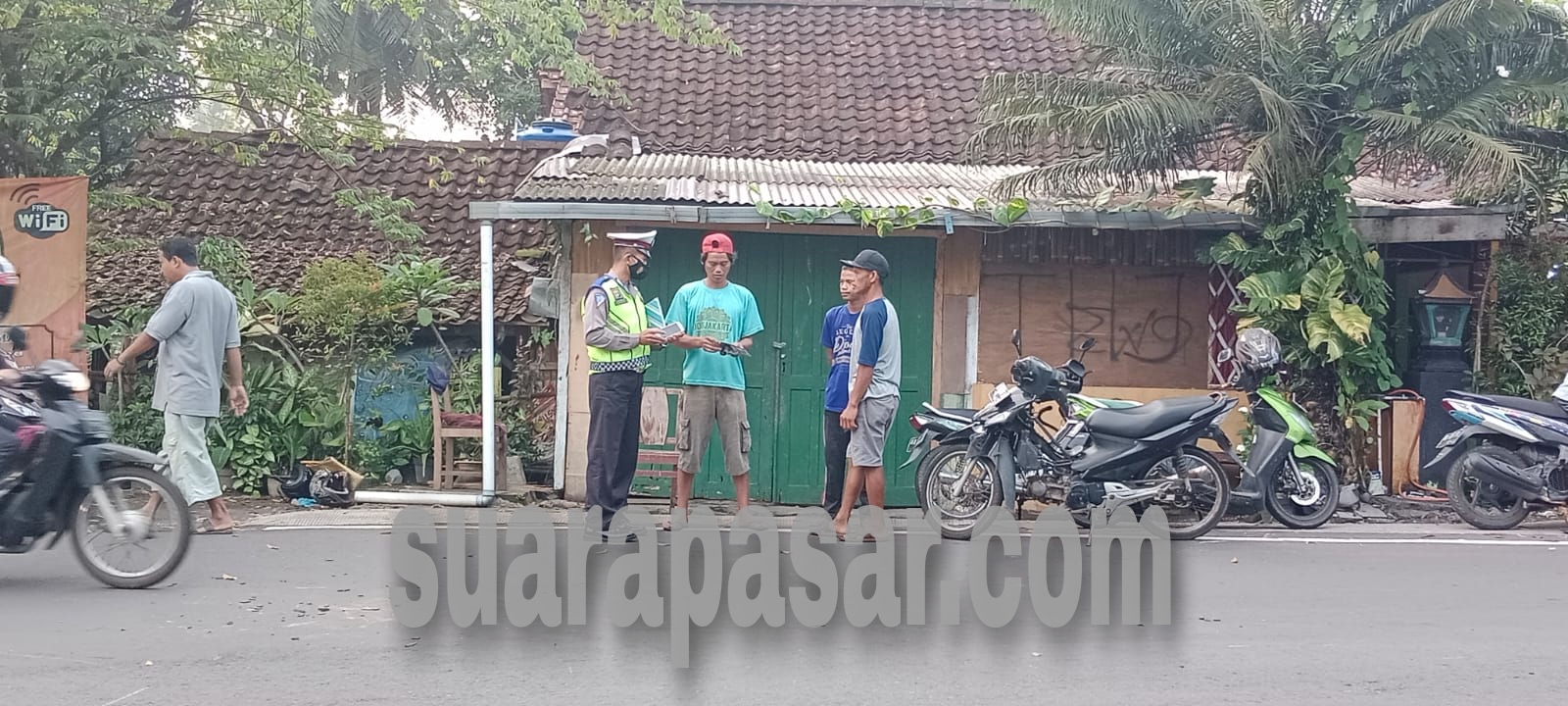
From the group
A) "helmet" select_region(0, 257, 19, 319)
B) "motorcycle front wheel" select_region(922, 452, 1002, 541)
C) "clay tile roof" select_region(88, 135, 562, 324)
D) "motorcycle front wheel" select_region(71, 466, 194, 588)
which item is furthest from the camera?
"clay tile roof" select_region(88, 135, 562, 324)

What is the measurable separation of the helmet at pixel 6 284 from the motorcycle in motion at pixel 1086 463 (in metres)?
5.08

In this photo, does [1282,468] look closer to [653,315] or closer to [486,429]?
[653,315]

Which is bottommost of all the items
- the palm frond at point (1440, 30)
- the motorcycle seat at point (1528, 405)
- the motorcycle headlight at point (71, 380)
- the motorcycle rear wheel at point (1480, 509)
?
the motorcycle rear wheel at point (1480, 509)

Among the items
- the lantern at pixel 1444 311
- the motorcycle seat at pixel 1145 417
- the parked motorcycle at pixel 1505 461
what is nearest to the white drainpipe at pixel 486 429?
the motorcycle seat at pixel 1145 417

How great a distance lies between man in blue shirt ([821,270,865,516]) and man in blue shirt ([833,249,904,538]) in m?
0.18

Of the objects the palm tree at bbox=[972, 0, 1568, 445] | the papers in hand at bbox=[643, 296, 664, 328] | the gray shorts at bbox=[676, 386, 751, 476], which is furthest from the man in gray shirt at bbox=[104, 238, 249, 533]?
the palm tree at bbox=[972, 0, 1568, 445]

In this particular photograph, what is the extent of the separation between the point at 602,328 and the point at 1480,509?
5683 mm

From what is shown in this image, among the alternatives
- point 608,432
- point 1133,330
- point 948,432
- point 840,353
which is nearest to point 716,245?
point 840,353

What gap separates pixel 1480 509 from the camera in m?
8.41

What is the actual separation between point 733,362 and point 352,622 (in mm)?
2741

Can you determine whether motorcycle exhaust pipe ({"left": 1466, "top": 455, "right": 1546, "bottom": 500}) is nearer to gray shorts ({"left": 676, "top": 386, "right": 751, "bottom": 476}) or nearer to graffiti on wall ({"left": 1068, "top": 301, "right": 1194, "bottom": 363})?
graffiti on wall ({"left": 1068, "top": 301, "right": 1194, "bottom": 363})

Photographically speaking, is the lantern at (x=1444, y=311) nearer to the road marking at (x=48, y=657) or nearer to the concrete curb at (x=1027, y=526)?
the concrete curb at (x=1027, y=526)

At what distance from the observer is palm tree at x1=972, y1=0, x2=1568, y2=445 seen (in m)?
8.52

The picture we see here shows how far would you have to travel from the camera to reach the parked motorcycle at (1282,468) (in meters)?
8.13
